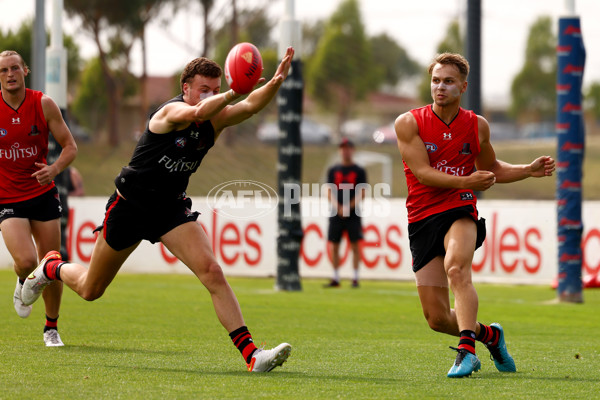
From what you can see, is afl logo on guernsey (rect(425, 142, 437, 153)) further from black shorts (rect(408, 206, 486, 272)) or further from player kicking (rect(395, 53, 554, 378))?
black shorts (rect(408, 206, 486, 272))

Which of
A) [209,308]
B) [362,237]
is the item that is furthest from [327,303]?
[362,237]

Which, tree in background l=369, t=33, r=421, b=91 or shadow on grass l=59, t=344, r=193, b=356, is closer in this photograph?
shadow on grass l=59, t=344, r=193, b=356

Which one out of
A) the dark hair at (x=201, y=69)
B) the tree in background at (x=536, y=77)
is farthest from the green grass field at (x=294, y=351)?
the tree in background at (x=536, y=77)

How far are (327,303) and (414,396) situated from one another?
7.22 meters

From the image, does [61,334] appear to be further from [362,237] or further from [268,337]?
[362,237]

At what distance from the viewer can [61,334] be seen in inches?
382

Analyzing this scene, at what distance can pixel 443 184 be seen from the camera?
7387 millimetres

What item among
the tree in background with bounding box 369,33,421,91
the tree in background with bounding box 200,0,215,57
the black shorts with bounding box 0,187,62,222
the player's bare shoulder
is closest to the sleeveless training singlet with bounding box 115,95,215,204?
the player's bare shoulder

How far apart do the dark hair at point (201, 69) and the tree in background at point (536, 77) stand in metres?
57.8

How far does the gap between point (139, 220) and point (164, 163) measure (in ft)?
1.57

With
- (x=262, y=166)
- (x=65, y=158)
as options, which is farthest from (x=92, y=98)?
(x=65, y=158)

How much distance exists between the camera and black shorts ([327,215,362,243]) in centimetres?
1698

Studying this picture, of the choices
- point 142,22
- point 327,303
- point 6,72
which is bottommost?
point 327,303

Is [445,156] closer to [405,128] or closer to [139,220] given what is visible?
[405,128]
